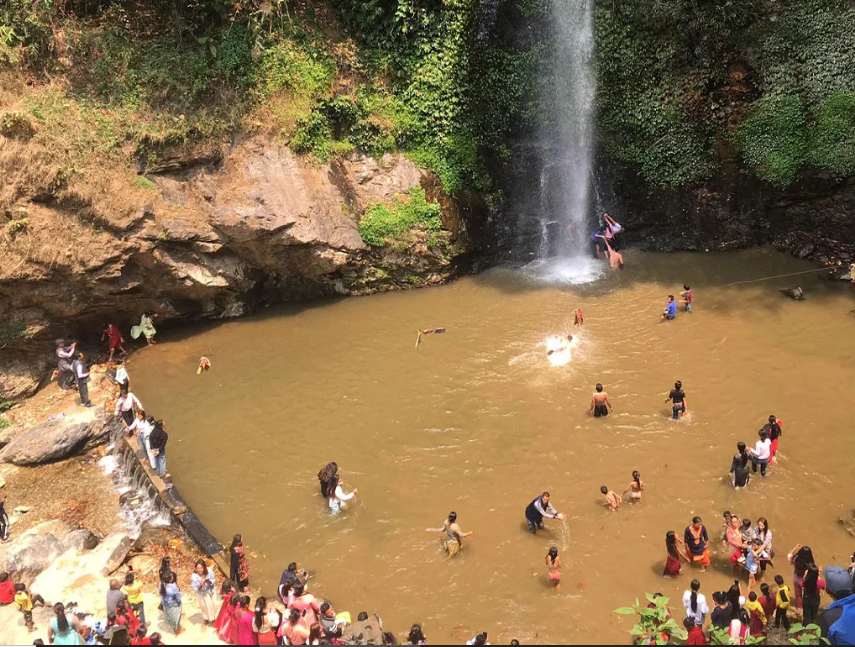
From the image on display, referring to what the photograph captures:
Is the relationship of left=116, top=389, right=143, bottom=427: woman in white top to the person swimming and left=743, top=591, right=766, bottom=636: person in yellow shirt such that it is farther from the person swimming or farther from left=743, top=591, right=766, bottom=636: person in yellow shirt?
left=743, top=591, right=766, bottom=636: person in yellow shirt

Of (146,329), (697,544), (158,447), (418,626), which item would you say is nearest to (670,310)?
(697,544)


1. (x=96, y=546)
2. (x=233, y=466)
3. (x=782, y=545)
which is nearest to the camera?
(x=782, y=545)

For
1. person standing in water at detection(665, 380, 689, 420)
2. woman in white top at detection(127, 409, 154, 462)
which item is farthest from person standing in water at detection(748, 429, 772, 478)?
woman in white top at detection(127, 409, 154, 462)

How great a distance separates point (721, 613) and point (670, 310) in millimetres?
9680

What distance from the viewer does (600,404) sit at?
1381 centimetres

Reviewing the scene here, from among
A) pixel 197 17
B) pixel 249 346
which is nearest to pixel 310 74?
pixel 197 17

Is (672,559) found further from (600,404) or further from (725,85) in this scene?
(725,85)

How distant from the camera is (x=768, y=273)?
19.3 metres

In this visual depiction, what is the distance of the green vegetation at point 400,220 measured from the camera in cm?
1953

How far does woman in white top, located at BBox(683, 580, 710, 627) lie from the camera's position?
896cm

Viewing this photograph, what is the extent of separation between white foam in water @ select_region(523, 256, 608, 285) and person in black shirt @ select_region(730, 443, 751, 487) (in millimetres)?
8819

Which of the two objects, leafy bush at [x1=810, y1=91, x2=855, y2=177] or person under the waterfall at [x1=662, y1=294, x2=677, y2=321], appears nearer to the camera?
person under the waterfall at [x1=662, y1=294, x2=677, y2=321]

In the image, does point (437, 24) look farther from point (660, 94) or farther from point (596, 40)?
point (660, 94)

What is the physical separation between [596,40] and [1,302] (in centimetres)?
1943
